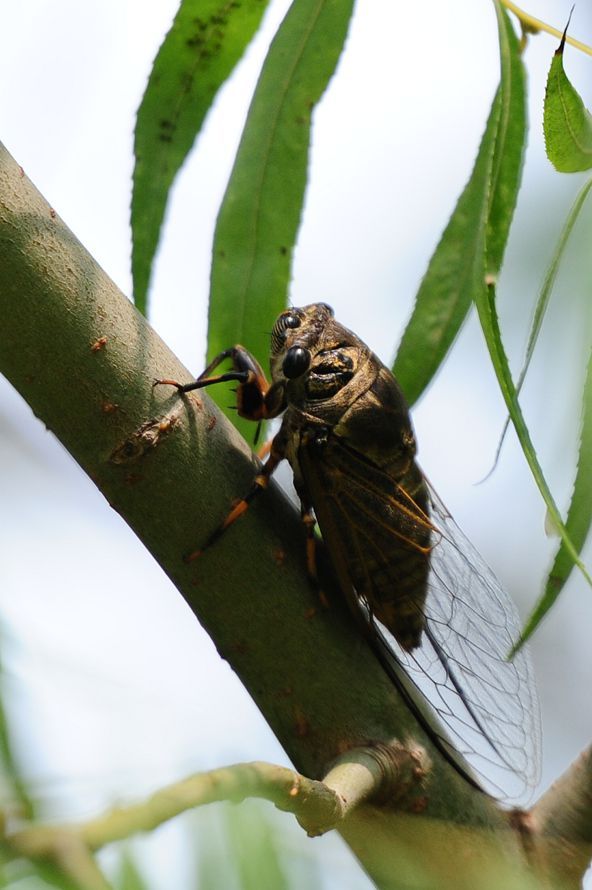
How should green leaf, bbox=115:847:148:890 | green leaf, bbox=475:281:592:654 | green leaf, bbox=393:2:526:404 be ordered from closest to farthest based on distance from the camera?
green leaf, bbox=115:847:148:890
green leaf, bbox=475:281:592:654
green leaf, bbox=393:2:526:404

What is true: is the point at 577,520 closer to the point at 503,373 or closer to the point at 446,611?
the point at 503,373

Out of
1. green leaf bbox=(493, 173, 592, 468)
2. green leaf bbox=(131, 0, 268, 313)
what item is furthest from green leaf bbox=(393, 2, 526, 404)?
green leaf bbox=(131, 0, 268, 313)

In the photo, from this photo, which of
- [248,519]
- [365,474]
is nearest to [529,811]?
[248,519]

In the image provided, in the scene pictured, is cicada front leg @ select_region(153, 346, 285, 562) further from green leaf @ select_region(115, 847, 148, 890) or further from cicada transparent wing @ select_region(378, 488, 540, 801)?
green leaf @ select_region(115, 847, 148, 890)

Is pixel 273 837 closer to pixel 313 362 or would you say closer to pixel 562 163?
pixel 562 163

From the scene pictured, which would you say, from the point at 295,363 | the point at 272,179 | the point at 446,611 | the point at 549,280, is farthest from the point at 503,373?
the point at 446,611

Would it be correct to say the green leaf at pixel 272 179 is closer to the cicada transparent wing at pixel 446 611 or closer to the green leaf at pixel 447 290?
the green leaf at pixel 447 290
